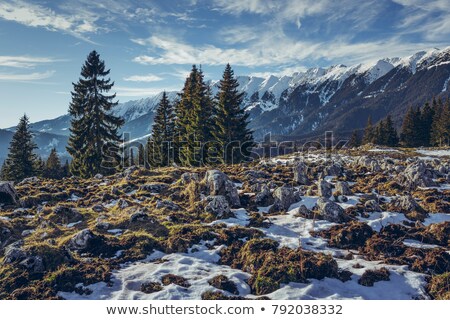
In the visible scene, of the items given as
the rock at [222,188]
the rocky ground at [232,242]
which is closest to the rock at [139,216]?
the rocky ground at [232,242]

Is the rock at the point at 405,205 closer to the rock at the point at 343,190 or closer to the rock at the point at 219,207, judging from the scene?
the rock at the point at 343,190

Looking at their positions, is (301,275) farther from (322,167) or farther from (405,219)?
(322,167)

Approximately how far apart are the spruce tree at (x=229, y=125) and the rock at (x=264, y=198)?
917 inches

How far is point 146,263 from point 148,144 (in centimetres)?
5233

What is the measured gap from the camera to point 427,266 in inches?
396

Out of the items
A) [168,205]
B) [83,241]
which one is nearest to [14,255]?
[83,241]

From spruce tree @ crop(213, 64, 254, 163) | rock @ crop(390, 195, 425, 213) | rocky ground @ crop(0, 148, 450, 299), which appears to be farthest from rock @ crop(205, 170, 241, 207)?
spruce tree @ crop(213, 64, 254, 163)

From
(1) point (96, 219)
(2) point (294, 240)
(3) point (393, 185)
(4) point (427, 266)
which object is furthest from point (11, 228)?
(3) point (393, 185)

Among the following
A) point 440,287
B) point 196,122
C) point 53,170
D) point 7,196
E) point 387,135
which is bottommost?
point 53,170

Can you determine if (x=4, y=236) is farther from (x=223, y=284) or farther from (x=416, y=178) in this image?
(x=416, y=178)

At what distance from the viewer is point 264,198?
55.6 feet

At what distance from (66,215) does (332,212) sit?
1281cm
